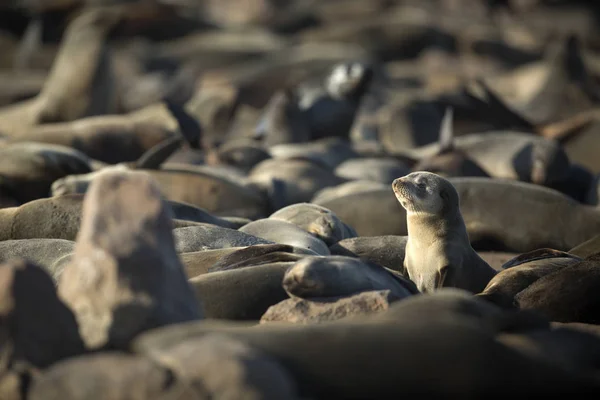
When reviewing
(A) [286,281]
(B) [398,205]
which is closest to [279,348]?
(A) [286,281]

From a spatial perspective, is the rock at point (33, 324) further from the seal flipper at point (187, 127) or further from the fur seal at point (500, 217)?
the seal flipper at point (187, 127)

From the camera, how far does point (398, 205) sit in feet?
23.4

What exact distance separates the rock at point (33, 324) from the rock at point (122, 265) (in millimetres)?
66

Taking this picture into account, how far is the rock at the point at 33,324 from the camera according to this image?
3.19m

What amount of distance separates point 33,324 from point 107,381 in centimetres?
53

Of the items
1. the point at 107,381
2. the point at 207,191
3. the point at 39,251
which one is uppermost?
the point at 107,381

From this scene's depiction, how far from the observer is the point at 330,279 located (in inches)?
157

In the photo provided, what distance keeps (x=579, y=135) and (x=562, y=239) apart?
4679 millimetres

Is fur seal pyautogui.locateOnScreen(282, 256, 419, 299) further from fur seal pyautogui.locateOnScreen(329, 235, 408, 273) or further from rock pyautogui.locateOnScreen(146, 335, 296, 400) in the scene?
fur seal pyautogui.locateOnScreen(329, 235, 408, 273)

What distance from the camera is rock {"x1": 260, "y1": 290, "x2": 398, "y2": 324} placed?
3.82 metres

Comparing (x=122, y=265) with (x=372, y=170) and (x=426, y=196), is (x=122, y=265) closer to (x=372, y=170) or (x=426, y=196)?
(x=426, y=196)

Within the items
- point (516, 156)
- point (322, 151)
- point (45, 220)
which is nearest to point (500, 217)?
point (516, 156)

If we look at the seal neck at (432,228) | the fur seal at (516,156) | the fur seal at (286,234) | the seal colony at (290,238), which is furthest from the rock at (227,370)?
the fur seal at (516,156)

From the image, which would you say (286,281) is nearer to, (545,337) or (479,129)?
(545,337)
